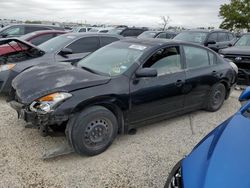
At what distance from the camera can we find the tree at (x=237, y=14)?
133 ft

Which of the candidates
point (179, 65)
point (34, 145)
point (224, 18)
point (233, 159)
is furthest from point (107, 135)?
point (224, 18)

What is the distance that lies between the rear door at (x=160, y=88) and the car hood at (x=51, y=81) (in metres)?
0.55

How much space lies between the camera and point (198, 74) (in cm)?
522

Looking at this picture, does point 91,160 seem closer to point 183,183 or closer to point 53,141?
point 53,141

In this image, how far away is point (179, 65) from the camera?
497cm

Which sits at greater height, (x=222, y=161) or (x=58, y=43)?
(x=58, y=43)

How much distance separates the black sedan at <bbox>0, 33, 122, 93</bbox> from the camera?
6.05 meters

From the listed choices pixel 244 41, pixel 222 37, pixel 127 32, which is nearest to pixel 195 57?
pixel 244 41

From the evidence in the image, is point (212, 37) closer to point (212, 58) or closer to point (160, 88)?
point (212, 58)

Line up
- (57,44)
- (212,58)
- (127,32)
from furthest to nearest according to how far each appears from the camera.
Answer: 1. (127,32)
2. (57,44)
3. (212,58)

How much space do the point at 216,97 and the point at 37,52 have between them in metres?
3.98

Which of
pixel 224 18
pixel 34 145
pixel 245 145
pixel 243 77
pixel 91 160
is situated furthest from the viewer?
pixel 224 18

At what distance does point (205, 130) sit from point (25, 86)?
2988 mm

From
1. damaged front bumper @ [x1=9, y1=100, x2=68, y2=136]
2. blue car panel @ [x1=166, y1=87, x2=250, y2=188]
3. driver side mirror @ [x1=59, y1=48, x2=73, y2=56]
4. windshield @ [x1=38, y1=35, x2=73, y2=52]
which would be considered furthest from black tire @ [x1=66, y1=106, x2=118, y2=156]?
windshield @ [x1=38, y1=35, x2=73, y2=52]
